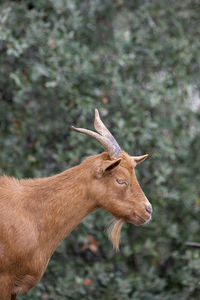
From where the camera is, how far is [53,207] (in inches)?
204

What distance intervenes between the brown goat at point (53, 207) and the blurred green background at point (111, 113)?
2266 mm

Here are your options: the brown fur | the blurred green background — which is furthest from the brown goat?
the blurred green background

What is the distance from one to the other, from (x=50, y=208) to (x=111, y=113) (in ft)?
11.1

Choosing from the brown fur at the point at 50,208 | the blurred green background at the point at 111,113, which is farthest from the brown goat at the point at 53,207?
the blurred green background at the point at 111,113

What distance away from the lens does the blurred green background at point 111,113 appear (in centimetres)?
760

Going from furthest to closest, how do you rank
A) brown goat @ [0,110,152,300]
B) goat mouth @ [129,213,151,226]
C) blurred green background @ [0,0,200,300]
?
blurred green background @ [0,0,200,300]
goat mouth @ [129,213,151,226]
brown goat @ [0,110,152,300]

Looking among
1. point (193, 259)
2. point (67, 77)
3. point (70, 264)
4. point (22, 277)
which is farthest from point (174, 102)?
point (22, 277)

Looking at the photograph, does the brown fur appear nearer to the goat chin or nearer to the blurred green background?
the goat chin

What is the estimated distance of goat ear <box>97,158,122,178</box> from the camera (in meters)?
4.95

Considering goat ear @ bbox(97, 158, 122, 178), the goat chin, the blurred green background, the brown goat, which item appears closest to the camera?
goat ear @ bbox(97, 158, 122, 178)

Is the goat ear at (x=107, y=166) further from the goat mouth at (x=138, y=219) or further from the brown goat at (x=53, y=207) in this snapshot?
the goat mouth at (x=138, y=219)

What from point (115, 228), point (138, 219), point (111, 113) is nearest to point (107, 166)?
point (138, 219)

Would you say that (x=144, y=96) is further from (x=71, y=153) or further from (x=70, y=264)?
(x=70, y=264)

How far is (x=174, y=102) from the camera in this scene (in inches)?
330
